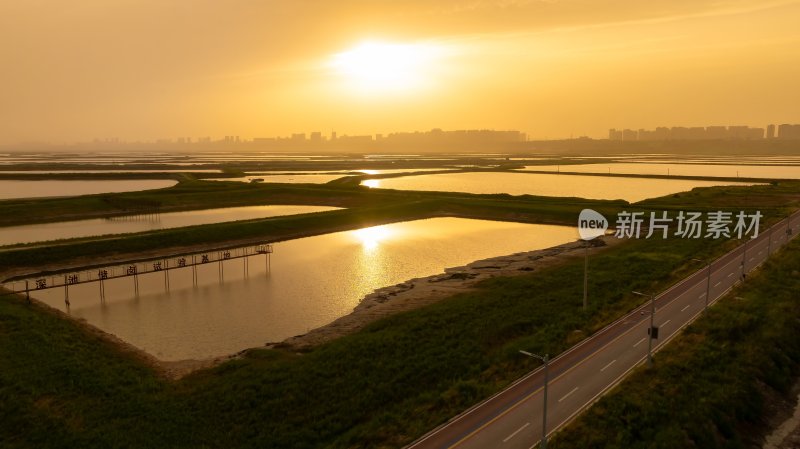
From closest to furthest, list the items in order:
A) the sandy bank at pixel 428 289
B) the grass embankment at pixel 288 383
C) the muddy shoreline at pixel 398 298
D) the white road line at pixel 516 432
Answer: the white road line at pixel 516 432, the grass embankment at pixel 288 383, the muddy shoreline at pixel 398 298, the sandy bank at pixel 428 289

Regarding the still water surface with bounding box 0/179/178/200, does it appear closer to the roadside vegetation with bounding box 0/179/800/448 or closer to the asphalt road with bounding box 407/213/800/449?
the roadside vegetation with bounding box 0/179/800/448

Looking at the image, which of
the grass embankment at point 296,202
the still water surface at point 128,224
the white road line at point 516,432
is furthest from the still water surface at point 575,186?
the white road line at point 516,432

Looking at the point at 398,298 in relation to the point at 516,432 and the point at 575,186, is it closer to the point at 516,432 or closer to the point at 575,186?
the point at 516,432

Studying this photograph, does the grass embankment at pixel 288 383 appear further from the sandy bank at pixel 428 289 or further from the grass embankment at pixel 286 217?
the grass embankment at pixel 286 217

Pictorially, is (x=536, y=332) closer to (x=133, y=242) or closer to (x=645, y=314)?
(x=645, y=314)

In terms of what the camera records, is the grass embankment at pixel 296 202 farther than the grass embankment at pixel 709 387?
Yes

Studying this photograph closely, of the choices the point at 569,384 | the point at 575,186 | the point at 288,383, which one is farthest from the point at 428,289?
the point at 575,186
